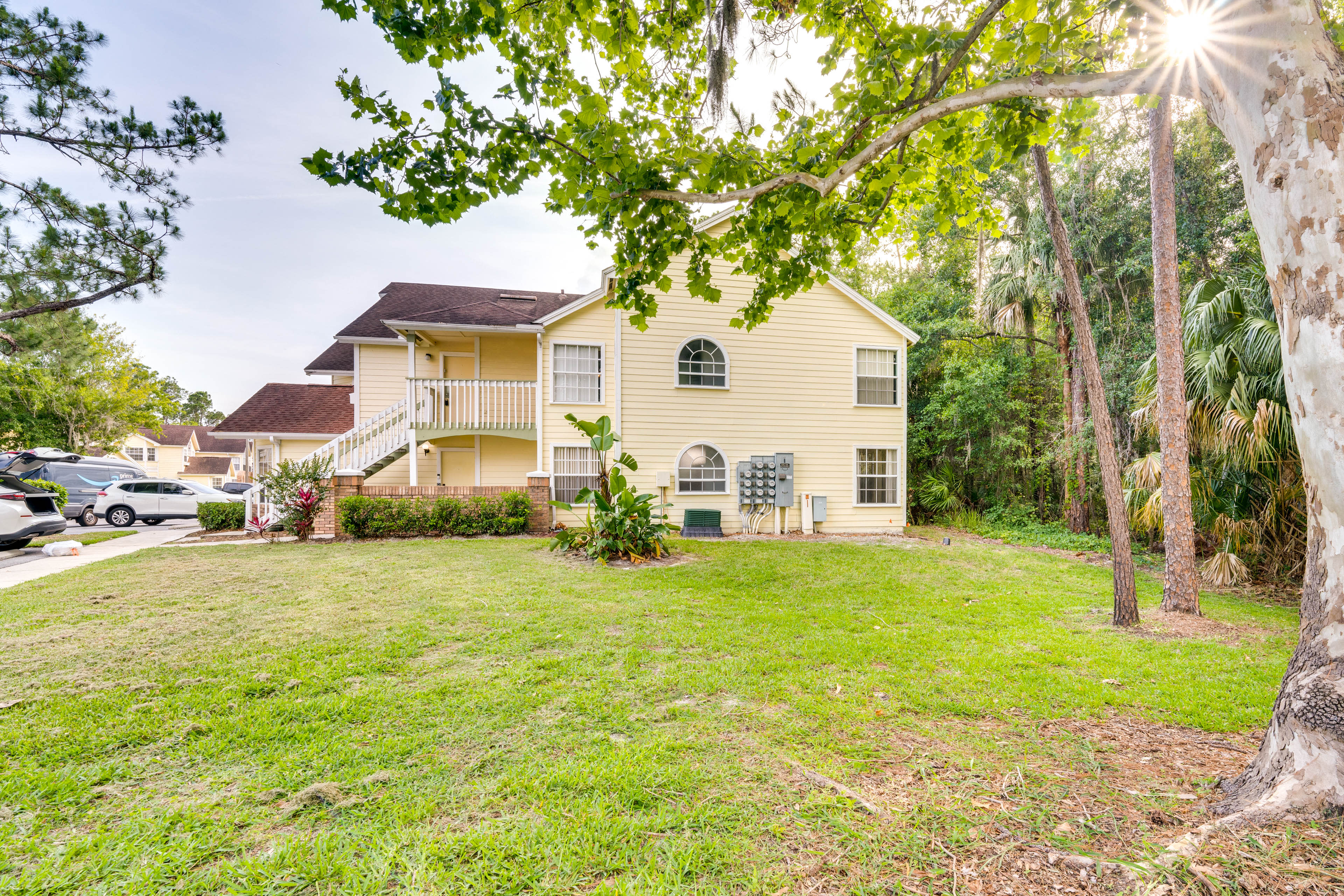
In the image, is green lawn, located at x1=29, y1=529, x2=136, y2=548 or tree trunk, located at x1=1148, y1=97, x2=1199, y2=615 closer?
tree trunk, located at x1=1148, y1=97, x2=1199, y2=615

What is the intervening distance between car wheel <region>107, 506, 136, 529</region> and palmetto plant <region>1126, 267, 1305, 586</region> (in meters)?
25.6

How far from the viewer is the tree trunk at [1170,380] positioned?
5734 millimetres

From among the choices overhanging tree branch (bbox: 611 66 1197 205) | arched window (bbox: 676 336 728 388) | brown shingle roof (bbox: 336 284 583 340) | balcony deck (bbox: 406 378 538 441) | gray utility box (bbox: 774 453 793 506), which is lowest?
gray utility box (bbox: 774 453 793 506)

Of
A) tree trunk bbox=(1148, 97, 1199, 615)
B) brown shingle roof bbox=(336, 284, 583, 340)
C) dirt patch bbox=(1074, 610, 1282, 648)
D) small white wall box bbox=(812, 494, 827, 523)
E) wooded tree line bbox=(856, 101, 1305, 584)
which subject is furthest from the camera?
brown shingle roof bbox=(336, 284, 583, 340)

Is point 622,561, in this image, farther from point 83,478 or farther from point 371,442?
point 83,478

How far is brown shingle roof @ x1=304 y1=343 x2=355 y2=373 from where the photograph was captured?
A: 16922mm

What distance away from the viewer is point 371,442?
12.9 metres

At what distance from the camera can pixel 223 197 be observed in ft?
34.0

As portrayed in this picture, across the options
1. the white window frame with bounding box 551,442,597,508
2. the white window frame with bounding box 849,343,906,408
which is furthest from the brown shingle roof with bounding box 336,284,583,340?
the white window frame with bounding box 849,343,906,408

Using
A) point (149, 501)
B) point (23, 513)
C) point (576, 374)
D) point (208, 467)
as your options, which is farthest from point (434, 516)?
point (208, 467)

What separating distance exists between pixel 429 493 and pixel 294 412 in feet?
25.7

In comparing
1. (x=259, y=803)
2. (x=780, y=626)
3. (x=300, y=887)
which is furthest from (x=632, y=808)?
(x=780, y=626)

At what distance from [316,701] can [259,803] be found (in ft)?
3.75

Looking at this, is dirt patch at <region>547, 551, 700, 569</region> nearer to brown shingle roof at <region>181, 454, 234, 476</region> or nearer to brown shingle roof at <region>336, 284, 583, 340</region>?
brown shingle roof at <region>336, 284, 583, 340</region>
